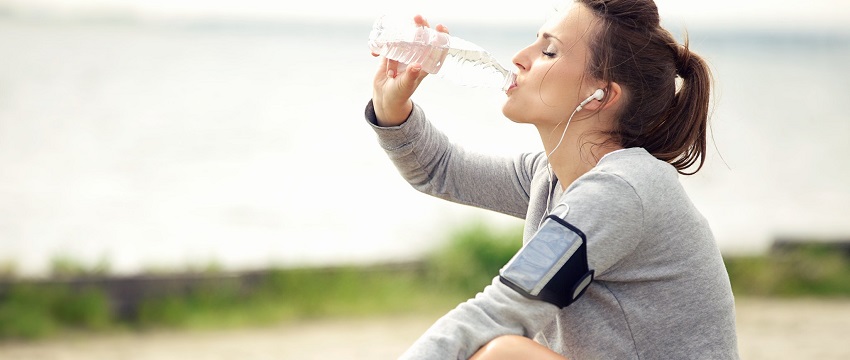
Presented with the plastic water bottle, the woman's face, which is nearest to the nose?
the woman's face

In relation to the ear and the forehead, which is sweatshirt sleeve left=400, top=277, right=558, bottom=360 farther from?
the forehead

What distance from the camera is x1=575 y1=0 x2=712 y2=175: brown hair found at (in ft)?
7.02

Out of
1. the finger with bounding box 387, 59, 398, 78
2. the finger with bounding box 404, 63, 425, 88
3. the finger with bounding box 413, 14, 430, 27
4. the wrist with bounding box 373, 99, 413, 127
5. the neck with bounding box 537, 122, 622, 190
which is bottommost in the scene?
the neck with bounding box 537, 122, 622, 190

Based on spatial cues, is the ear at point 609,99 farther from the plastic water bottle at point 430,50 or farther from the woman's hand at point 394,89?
the woman's hand at point 394,89

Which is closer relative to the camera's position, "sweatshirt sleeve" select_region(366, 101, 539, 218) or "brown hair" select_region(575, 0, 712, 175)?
"brown hair" select_region(575, 0, 712, 175)

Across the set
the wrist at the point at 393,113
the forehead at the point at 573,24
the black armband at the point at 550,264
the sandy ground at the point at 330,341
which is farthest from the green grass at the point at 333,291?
the black armband at the point at 550,264

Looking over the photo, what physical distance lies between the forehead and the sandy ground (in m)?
2.24

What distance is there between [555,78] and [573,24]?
0.12 meters

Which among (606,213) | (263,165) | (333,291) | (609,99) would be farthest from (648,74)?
(263,165)

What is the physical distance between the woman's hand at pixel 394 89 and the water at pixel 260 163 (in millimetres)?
632

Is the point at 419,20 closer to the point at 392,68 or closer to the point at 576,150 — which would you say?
the point at 392,68

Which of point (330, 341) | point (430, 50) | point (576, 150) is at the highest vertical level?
point (430, 50)

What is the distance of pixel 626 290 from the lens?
2031 millimetres

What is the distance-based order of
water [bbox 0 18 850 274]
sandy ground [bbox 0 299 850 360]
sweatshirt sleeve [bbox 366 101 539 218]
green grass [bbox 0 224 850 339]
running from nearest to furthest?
1. sweatshirt sleeve [bbox 366 101 539 218]
2. sandy ground [bbox 0 299 850 360]
3. green grass [bbox 0 224 850 339]
4. water [bbox 0 18 850 274]
